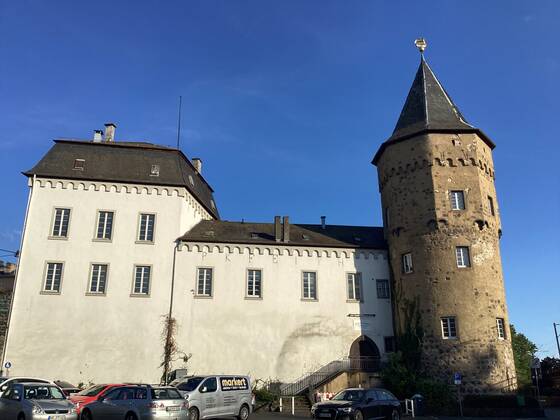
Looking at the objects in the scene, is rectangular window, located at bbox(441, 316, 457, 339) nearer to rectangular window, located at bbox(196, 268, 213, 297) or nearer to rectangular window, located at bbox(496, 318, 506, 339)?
rectangular window, located at bbox(496, 318, 506, 339)

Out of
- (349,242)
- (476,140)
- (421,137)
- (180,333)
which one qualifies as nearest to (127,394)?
(180,333)

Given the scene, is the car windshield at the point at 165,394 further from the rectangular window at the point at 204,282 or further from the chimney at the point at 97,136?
the chimney at the point at 97,136

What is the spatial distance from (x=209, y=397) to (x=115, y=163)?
59.5 ft

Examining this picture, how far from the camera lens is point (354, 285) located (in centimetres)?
2917

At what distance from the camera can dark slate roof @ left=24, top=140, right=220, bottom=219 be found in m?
28.7

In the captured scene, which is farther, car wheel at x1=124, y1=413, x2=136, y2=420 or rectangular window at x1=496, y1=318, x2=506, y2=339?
rectangular window at x1=496, y1=318, x2=506, y2=339

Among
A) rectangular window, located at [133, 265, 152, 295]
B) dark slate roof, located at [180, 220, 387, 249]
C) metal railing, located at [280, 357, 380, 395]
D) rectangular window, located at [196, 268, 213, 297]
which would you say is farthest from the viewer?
dark slate roof, located at [180, 220, 387, 249]

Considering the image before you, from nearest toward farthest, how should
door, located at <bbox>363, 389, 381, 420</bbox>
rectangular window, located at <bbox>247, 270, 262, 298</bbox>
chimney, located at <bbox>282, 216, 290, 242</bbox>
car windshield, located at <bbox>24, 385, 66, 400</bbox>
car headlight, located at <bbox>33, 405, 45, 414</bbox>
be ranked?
car headlight, located at <bbox>33, 405, 45, 414</bbox> → car windshield, located at <bbox>24, 385, 66, 400</bbox> → door, located at <bbox>363, 389, 381, 420</bbox> → rectangular window, located at <bbox>247, 270, 262, 298</bbox> → chimney, located at <bbox>282, 216, 290, 242</bbox>

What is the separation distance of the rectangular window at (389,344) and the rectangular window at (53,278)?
18999mm

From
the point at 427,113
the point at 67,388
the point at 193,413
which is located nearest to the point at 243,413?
the point at 193,413

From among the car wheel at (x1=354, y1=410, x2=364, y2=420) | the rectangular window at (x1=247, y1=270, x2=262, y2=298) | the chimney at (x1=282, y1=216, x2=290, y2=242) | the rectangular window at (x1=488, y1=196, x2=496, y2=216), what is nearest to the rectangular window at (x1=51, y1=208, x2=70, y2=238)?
the rectangular window at (x1=247, y1=270, x2=262, y2=298)

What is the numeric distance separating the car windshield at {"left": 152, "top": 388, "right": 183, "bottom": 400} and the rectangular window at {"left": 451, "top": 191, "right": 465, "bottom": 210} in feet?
63.4

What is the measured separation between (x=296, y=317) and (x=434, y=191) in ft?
35.8

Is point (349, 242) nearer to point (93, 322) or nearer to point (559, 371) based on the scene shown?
point (93, 322)
